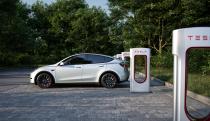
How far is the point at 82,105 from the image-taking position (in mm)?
13000

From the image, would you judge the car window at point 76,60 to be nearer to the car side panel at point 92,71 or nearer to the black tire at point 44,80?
the car side panel at point 92,71

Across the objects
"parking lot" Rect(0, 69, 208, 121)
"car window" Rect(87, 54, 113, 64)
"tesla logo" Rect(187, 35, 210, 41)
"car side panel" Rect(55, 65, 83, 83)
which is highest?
"car window" Rect(87, 54, 113, 64)

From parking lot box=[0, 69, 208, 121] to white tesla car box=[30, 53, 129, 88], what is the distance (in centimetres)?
217

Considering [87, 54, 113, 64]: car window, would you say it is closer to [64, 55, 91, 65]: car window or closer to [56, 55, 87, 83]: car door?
[64, 55, 91, 65]: car window

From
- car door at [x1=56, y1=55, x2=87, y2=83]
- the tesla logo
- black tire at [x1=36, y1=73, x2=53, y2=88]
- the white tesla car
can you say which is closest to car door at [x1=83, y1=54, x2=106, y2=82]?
the white tesla car

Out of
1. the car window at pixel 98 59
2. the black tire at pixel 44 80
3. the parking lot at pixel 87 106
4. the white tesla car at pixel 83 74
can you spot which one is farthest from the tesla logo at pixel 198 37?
the black tire at pixel 44 80

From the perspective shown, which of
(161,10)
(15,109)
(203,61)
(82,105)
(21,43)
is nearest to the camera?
(15,109)

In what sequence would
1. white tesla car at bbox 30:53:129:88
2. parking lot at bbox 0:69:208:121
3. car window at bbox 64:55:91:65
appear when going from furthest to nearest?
1. car window at bbox 64:55:91:65
2. white tesla car at bbox 30:53:129:88
3. parking lot at bbox 0:69:208:121

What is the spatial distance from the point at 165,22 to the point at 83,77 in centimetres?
2117

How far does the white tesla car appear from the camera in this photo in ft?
62.6

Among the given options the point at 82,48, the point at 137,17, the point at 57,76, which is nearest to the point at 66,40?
the point at 82,48

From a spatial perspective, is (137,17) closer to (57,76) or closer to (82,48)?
(57,76)

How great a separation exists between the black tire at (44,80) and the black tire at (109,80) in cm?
213

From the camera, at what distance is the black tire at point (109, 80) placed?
19.1 meters
